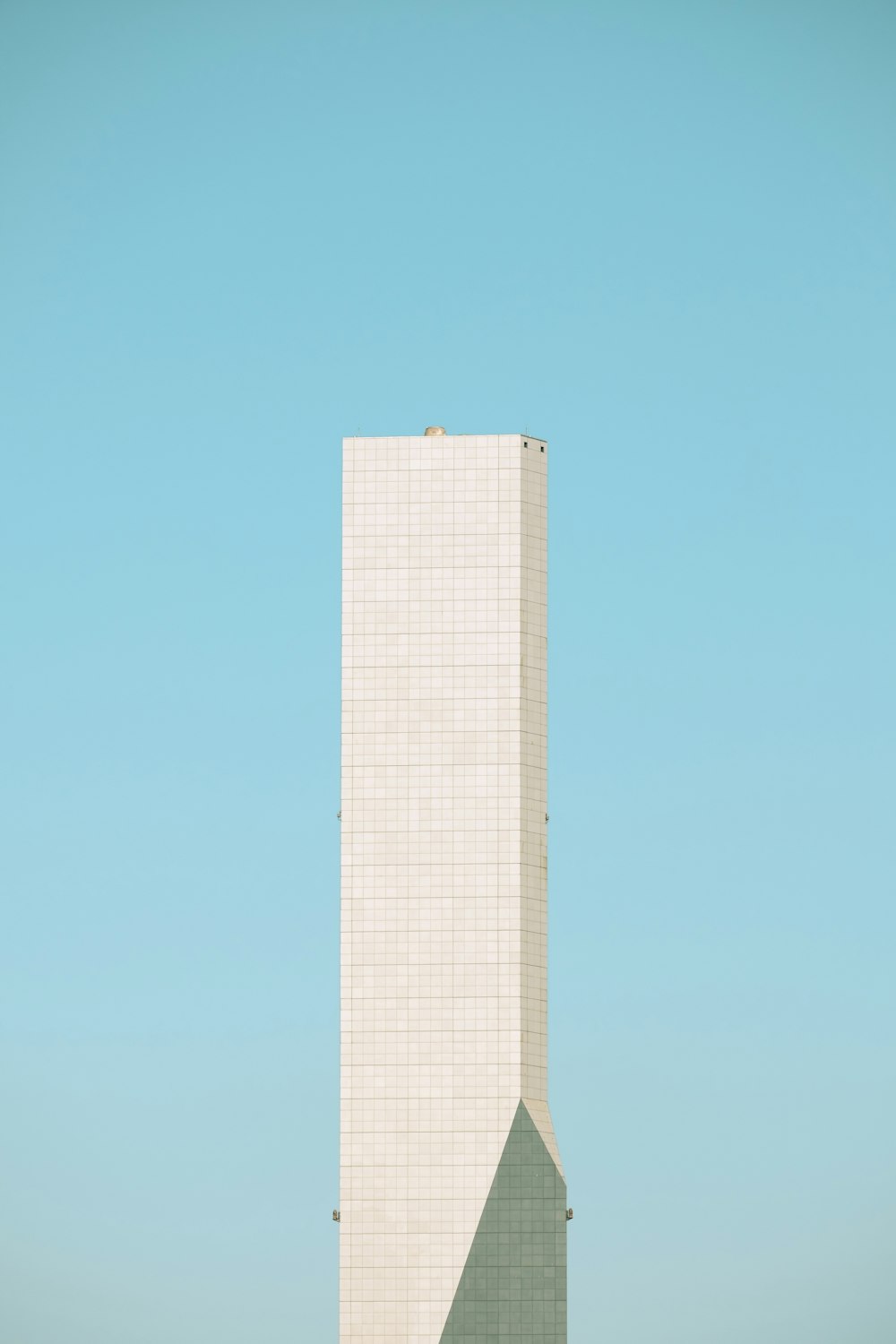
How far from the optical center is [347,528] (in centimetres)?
17375

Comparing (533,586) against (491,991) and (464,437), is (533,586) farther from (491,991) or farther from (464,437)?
(491,991)

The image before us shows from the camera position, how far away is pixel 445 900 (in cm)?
17038

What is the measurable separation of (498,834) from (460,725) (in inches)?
217

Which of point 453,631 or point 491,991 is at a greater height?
point 453,631

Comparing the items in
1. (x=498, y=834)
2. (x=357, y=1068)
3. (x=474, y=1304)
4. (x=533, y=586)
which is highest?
(x=533, y=586)

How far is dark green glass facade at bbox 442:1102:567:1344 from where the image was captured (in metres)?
167

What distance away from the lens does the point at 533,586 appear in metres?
174

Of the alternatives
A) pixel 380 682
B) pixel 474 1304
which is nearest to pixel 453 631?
pixel 380 682

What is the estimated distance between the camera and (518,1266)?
16700cm

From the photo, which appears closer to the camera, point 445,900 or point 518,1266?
point 518,1266

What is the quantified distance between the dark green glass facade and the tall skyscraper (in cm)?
8

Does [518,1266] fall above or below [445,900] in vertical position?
below

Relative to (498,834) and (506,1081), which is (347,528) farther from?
(506,1081)

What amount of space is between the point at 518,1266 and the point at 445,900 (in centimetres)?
1733
